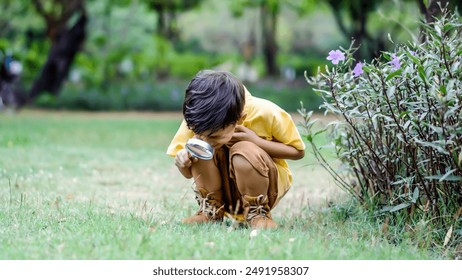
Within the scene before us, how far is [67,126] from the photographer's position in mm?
12414

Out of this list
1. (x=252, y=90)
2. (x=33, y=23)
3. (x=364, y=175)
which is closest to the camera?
(x=364, y=175)

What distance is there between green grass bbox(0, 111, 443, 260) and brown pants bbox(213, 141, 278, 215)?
0.15 meters

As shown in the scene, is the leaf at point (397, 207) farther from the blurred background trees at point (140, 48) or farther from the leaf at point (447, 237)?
the blurred background trees at point (140, 48)

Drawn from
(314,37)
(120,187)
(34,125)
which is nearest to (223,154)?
(120,187)

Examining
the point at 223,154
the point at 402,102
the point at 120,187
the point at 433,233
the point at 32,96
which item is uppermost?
the point at 402,102

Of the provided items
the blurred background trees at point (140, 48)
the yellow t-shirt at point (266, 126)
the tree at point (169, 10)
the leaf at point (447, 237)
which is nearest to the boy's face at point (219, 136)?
the yellow t-shirt at point (266, 126)

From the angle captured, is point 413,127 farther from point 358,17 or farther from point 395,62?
point 358,17

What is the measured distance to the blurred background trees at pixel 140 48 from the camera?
17109mm

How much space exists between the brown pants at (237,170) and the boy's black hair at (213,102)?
17cm

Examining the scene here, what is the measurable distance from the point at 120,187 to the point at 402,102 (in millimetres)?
2912

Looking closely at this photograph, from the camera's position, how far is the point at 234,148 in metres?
3.51

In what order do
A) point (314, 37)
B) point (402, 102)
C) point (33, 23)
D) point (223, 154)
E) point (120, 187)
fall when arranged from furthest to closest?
point (314, 37) < point (33, 23) < point (120, 187) < point (223, 154) < point (402, 102)

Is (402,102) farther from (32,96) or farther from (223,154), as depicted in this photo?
(32,96)

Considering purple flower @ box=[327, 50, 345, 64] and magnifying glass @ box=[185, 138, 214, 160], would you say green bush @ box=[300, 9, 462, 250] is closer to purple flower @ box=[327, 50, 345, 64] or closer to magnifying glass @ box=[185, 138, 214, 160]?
purple flower @ box=[327, 50, 345, 64]
